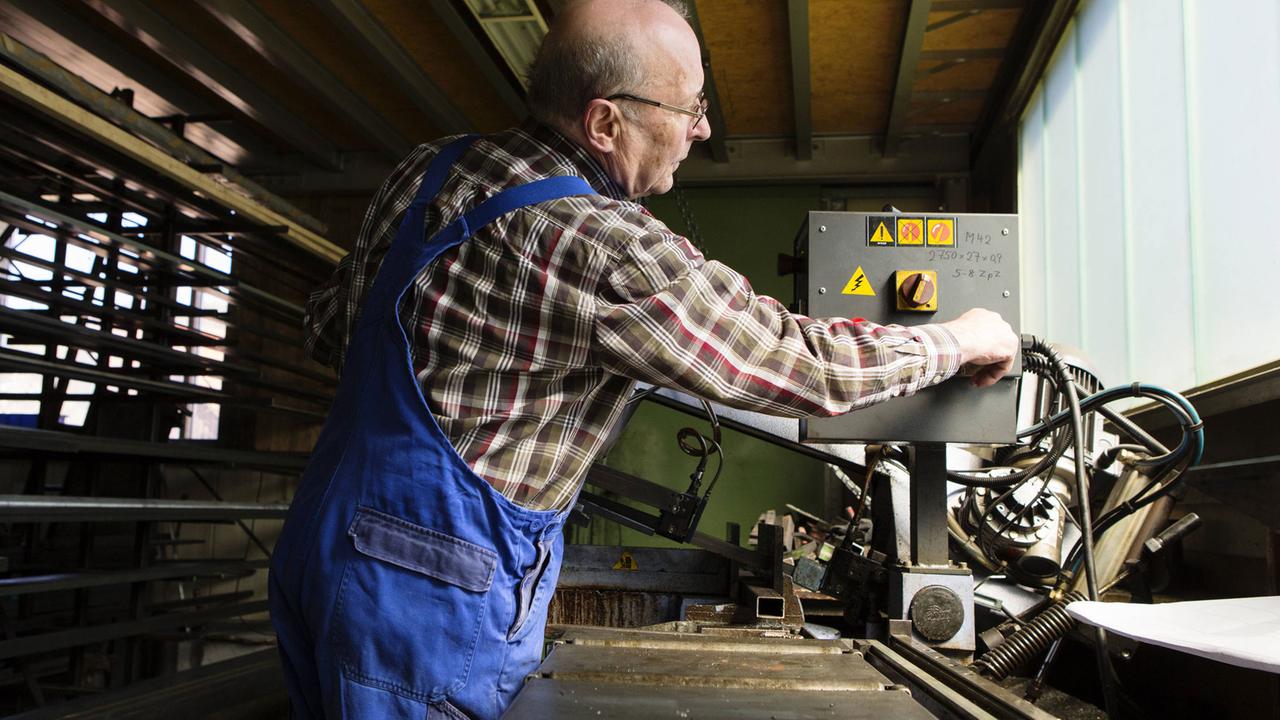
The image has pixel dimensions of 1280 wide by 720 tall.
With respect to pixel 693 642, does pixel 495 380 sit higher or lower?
higher

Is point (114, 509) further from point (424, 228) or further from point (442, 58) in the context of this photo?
point (442, 58)

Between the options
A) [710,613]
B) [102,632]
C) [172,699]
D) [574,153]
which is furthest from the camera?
[102,632]

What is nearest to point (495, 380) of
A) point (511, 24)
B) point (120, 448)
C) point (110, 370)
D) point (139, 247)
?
point (120, 448)

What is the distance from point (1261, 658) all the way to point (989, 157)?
16.2 feet

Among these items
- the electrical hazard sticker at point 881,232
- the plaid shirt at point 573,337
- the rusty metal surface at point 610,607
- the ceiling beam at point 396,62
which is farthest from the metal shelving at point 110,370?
the electrical hazard sticker at point 881,232

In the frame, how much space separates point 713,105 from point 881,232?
3727 mm

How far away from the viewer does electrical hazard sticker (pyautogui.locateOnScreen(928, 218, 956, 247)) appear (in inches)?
56.6

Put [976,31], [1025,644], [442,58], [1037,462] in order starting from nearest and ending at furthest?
[1025,644]
[1037,462]
[976,31]
[442,58]

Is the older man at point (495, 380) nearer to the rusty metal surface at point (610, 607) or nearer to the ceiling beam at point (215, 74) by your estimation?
the rusty metal surface at point (610, 607)

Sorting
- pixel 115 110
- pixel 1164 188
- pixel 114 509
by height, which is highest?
pixel 115 110

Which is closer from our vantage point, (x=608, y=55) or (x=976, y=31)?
(x=608, y=55)

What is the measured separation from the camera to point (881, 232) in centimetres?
144

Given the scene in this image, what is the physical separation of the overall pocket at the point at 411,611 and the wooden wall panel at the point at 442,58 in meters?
3.63

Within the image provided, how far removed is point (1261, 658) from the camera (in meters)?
0.67
